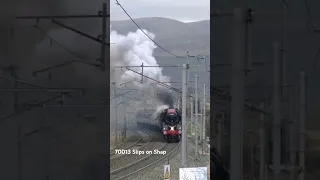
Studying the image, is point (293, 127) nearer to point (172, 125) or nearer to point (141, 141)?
point (172, 125)

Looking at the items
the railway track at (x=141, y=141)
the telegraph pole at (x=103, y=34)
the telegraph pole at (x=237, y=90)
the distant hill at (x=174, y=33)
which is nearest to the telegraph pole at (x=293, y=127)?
the telegraph pole at (x=237, y=90)

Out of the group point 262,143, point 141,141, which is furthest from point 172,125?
point 262,143

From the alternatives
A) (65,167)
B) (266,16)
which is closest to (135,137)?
(65,167)

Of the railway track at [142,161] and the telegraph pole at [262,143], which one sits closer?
the railway track at [142,161]

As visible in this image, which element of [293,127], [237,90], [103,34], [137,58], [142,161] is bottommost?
[142,161]

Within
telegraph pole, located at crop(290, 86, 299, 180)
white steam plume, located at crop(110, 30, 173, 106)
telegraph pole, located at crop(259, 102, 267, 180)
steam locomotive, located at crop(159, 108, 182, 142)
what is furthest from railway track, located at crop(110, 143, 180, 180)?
telegraph pole, located at crop(290, 86, 299, 180)

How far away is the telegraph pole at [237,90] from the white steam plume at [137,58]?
28cm

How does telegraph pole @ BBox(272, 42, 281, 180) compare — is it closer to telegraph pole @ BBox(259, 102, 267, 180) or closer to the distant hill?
telegraph pole @ BBox(259, 102, 267, 180)

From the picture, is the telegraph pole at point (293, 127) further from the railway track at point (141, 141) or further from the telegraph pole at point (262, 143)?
the railway track at point (141, 141)

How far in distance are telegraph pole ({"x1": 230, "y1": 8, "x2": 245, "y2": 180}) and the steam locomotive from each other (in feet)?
0.78

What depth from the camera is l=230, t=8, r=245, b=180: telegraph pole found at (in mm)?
1572

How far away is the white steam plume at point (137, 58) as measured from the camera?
4.94 feet

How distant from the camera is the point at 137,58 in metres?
1.52

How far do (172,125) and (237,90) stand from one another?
12.6 inches
